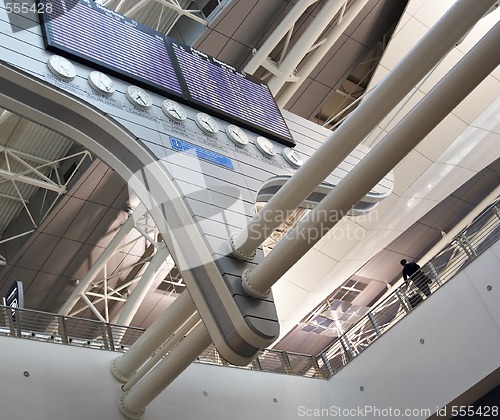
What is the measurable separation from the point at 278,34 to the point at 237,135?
5.93m

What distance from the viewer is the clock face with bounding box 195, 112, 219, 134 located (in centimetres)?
977

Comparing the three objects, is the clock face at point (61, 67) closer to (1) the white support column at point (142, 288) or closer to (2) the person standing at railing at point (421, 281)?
(2) the person standing at railing at point (421, 281)

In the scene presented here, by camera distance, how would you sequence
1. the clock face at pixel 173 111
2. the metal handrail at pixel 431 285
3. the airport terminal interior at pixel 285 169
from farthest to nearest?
the metal handrail at pixel 431 285, the airport terminal interior at pixel 285 169, the clock face at pixel 173 111

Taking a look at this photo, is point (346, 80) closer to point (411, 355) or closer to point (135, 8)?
point (135, 8)

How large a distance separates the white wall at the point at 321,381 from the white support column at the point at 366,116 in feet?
14.9

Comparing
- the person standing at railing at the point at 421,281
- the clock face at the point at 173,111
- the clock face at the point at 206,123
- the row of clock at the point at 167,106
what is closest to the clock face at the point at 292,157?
the row of clock at the point at 167,106

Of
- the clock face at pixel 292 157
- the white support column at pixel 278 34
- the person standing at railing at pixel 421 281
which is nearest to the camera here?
the clock face at pixel 292 157

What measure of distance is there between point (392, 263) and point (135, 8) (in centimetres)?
1331

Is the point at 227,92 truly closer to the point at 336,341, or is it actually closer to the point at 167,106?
the point at 167,106

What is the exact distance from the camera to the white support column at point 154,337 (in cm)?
975

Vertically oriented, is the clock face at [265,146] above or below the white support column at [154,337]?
above

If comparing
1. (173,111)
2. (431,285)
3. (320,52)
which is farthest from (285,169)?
(320,52)

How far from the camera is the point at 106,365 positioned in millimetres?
11219

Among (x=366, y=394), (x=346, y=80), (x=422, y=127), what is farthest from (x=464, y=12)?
(x=346, y=80)
